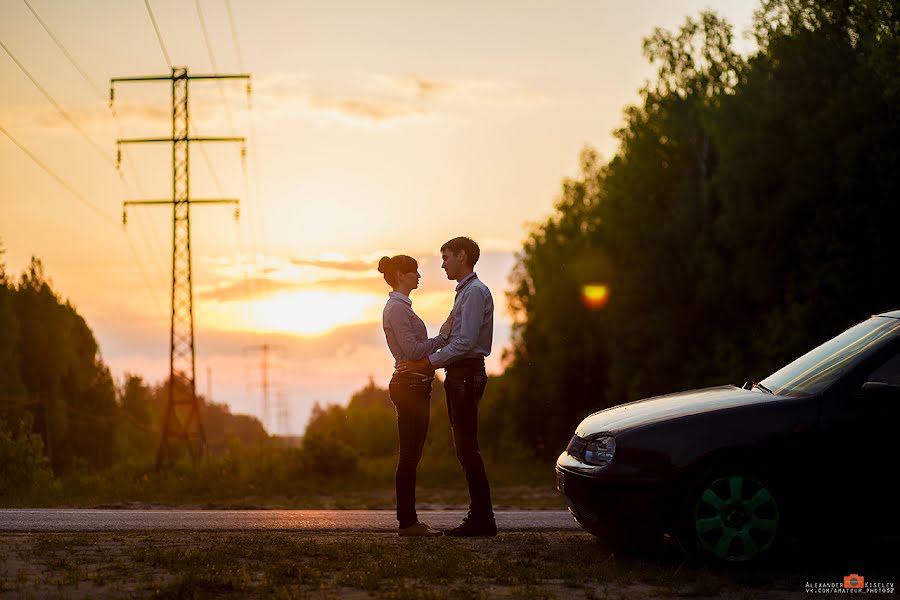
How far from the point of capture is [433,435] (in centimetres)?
6738

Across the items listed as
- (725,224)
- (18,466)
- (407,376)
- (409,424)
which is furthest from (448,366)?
(725,224)

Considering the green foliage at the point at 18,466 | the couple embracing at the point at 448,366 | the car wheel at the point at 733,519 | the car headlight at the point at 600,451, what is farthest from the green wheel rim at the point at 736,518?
the green foliage at the point at 18,466

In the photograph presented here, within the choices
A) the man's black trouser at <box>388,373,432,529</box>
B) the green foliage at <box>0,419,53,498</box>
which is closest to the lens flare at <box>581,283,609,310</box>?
the green foliage at <box>0,419,53,498</box>

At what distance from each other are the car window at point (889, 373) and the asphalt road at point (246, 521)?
3.42 m

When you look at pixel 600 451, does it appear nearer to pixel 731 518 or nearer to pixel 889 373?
pixel 731 518

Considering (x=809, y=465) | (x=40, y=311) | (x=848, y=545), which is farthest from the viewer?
(x=40, y=311)

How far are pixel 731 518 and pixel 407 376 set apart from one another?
3013 millimetres

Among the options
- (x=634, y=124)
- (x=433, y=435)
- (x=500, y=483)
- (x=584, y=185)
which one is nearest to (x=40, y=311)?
(x=433, y=435)

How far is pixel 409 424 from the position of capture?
31.9 ft

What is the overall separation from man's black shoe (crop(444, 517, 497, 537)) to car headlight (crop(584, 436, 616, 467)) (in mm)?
1494

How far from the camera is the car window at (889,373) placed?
26.2ft

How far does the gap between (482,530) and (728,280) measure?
30.2 meters

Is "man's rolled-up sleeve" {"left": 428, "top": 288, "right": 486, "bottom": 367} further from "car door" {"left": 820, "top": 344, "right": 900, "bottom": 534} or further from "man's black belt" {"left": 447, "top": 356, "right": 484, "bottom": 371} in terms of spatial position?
"car door" {"left": 820, "top": 344, "right": 900, "bottom": 534}

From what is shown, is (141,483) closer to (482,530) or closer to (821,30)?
(482,530)
